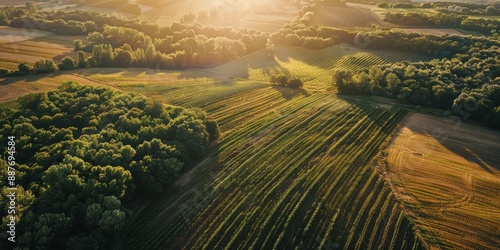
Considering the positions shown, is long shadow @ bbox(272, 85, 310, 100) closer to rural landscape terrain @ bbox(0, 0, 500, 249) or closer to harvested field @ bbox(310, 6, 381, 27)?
rural landscape terrain @ bbox(0, 0, 500, 249)

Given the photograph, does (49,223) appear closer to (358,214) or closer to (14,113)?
(14,113)

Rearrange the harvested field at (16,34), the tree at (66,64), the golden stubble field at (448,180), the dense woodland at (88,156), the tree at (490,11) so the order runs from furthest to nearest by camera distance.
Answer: the tree at (490,11)
the harvested field at (16,34)
the tree at (66,64)
the golden stubble field at (448,180)
the dense woodland at (88,156)

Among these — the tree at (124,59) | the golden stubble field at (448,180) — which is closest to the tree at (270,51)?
the tree at (124,59)

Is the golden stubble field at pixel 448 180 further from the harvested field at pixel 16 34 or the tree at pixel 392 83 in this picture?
the harvested field at pixel 16 34

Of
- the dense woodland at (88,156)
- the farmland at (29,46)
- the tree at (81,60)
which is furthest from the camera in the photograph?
the farmland at (29,46)

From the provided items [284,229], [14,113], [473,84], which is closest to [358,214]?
[284,229]

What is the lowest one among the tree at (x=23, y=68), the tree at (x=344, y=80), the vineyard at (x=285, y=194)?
the vineyard at (x=285, y=194)
